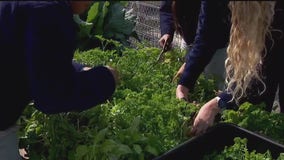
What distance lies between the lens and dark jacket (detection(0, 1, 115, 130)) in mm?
1123

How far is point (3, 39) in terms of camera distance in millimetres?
1168

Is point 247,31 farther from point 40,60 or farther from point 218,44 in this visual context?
point 218,44

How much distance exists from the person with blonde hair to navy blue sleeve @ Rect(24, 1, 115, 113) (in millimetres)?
396

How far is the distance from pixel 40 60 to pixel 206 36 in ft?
2.32

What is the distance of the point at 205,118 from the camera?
159cm

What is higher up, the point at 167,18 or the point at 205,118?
the point at 167,18

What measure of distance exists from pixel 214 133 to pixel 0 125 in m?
0.66

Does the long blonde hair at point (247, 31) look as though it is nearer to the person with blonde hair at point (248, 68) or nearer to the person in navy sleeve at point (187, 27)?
the person with blonde hair at point (248, 68)

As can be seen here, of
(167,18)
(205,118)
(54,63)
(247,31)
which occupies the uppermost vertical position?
(247,31)

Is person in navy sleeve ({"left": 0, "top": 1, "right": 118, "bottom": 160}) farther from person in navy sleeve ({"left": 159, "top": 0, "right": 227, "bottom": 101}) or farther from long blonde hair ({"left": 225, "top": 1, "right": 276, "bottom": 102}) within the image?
person in navy sleeve ({"left": 159, "top": 0, "right": 227, "bottom": 101})

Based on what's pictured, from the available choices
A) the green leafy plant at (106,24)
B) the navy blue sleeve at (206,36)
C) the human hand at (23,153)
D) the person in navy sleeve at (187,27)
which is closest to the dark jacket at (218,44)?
the navy blue sleeve at (206,36)

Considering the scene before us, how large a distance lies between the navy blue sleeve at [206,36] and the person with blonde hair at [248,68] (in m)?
0.01

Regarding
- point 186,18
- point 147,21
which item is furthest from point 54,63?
point 147,21

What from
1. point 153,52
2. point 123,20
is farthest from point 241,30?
point 123,20
